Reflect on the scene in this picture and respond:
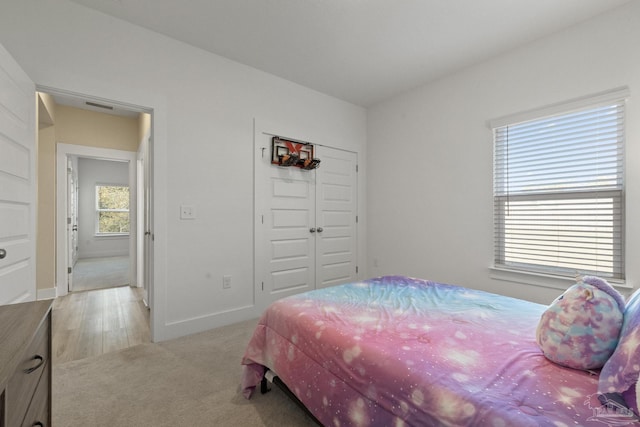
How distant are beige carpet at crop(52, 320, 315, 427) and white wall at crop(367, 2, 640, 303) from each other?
2.30 metres

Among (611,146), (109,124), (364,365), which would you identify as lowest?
(364,365)

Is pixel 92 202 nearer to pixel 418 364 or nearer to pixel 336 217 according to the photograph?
pixel 336 217

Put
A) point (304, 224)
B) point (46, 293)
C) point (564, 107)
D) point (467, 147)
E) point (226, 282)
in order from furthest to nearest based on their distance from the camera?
point (46, 293), point (304, 224), point (467, 147), point (226, 282), point (564, 107)

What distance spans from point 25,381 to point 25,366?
0.17ft

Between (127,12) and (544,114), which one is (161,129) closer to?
(127,12)

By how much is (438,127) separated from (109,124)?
4737 millimetres

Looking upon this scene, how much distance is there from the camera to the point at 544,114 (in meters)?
2.49

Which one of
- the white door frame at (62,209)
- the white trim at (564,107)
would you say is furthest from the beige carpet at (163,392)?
the white trim at (564,107)

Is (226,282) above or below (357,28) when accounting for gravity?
below

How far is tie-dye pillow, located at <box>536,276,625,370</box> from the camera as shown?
1.00 m

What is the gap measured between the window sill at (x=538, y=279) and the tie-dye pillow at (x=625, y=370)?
1730 mm

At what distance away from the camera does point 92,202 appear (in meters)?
7.57

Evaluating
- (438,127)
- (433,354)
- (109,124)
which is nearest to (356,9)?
(438,127)

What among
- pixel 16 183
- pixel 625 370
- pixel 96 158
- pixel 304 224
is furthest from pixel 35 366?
pixel 96 158
